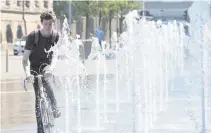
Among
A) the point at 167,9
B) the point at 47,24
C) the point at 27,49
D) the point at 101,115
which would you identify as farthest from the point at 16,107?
the point at 167,9

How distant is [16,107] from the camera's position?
12.7 m

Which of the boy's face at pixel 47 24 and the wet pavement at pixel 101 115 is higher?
the boy's face at pixel 47 24

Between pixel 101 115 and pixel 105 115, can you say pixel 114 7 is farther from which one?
pixel 105 115

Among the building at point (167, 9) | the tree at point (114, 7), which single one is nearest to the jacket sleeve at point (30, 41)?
the tree at point (114, 7)

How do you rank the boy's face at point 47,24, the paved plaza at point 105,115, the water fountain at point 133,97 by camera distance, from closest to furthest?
the boy's face at point 47,24 → the water fountain at point 133,97 → the paved plaza at point 105,115

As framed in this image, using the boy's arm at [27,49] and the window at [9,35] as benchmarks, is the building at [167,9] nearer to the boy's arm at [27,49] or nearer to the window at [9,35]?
the window at [9,35]

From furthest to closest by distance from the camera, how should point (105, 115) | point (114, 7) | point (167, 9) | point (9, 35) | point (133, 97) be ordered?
1. point (167, 9)
2. point (114, 7)
3. point (9, 35)
4. point (105, 115)
5. point (133, 97)

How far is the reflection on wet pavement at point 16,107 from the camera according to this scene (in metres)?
10.4

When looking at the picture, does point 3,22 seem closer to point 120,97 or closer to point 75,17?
point 75,17

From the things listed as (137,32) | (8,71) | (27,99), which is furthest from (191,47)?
(8,71)

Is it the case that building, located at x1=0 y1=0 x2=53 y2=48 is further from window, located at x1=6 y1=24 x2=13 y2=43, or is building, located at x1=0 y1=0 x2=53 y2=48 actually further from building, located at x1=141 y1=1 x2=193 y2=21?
building, located at x1=141 y1=1 x2=193 y2=21

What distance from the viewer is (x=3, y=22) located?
65.9 meters

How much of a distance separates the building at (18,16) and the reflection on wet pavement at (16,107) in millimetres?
47650

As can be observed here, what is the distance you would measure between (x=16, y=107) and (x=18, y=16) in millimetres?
57170
